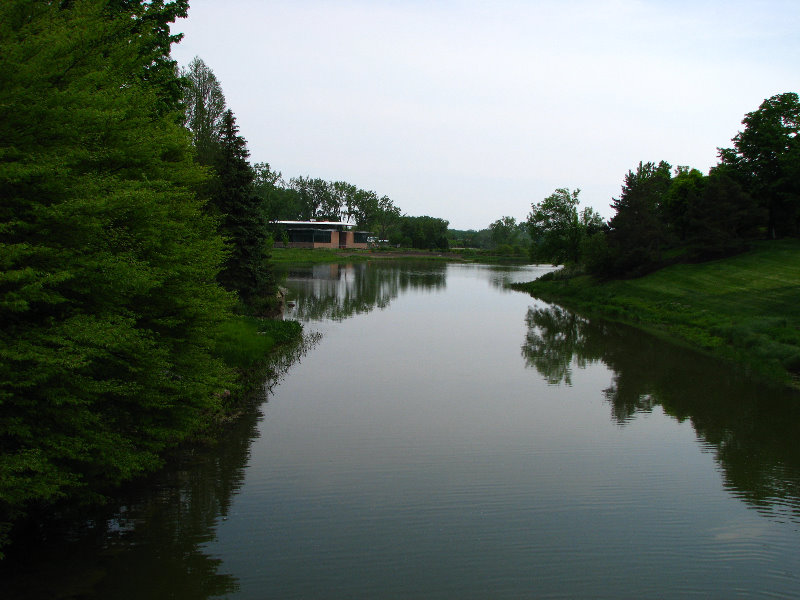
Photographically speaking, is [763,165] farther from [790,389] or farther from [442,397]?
[442,397]

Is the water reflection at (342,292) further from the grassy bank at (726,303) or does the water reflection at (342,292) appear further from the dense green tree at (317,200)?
the dense green tree at (317,200)

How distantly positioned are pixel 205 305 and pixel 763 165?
1759 inches

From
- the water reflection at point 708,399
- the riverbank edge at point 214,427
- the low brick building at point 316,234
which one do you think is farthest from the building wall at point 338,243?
the riverbank edge at point 214,427

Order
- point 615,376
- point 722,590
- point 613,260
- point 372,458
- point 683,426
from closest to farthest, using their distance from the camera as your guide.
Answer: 1. point 722,590
2. point 372,458
3. point 683,426
4. point 615,376
5. point 613,260

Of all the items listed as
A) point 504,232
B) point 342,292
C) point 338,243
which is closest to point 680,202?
point 342,292

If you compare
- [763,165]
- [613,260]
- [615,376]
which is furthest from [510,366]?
[763,165]

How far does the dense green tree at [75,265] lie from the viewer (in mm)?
7023

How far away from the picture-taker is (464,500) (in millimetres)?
10117

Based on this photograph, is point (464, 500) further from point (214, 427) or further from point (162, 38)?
point (162, 38)

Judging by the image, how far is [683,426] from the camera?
14.6 meters

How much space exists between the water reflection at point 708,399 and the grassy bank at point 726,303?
1306 millimetres

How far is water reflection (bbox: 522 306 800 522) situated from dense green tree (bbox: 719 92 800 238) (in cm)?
2089

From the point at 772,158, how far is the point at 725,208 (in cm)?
784


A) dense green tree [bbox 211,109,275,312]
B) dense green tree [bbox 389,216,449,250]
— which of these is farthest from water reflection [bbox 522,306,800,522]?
dense green tree [bbox 389,216,449,250]
